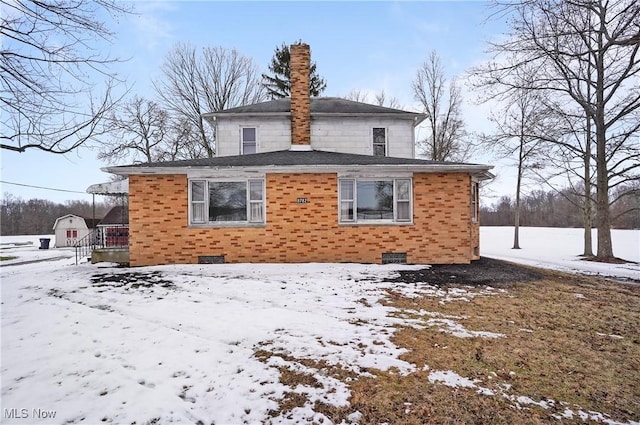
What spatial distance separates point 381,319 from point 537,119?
16764 mm

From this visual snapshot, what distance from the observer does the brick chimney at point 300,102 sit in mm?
13484

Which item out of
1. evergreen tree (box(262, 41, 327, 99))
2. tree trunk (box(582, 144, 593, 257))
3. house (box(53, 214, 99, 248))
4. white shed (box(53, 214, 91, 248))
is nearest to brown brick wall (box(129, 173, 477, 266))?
tree trunk (box(582, 144, 593, 257))

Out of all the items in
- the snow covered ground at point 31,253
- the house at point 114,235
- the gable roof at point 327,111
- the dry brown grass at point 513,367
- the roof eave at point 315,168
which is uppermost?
the gable roof at point 327,111

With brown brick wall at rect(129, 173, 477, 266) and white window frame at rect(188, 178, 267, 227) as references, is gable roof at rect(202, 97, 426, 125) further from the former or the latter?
brown brick wall at rect(129, 173, 477, 266)

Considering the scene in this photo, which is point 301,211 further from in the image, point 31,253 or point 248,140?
point 31,253

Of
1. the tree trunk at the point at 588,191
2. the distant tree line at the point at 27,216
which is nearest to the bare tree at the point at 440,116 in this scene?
the tree trunk at the point at 588,191

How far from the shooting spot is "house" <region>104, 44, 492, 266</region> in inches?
402

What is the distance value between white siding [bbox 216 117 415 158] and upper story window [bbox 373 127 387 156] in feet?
0.52

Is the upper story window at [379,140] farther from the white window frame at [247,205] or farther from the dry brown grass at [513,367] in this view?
the dry brown grass at [513,367]

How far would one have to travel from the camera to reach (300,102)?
13.5 m

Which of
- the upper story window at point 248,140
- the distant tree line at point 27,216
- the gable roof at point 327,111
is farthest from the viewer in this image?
the distant tree line at point 27,216

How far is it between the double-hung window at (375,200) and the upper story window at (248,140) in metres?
6.20

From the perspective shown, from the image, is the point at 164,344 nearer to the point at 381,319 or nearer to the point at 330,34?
the point at 381,319

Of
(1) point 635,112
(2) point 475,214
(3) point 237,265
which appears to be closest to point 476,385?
(3) point 237,265
